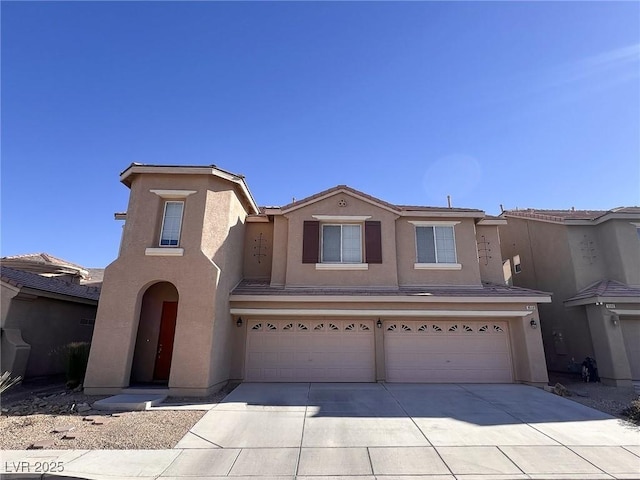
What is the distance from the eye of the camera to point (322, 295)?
11.6 metres

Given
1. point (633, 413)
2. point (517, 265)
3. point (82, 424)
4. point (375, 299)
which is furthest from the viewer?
point (517, 265)

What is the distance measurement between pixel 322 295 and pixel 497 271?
746 cm

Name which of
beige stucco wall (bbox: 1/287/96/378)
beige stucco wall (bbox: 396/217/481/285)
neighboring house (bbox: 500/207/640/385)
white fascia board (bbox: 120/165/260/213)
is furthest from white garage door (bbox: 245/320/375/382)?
neighboring house (bbox: 500/207/640/385)

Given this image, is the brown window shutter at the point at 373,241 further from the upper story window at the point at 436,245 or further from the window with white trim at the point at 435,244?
the window with white trim at the point at 435,244

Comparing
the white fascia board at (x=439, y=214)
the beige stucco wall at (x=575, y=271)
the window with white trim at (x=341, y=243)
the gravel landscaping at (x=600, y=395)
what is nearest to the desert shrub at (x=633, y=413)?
the gravel landscaping at (x=600, y=395)

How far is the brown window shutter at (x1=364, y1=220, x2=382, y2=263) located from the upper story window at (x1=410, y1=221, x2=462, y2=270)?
5.04ft

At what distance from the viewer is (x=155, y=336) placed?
1149cm

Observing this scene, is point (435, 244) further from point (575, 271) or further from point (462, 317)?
point (575, 271)

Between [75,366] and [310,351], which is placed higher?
[310,351]

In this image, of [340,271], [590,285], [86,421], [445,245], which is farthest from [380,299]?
[590,285]

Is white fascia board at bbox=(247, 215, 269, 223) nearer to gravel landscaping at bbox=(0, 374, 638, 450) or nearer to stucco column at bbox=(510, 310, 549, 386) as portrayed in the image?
gravel landscaping at bbox=(0, 374, 638, 450)

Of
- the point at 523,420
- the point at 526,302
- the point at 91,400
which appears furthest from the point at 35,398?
the point at 526,302

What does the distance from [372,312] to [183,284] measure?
619 cm

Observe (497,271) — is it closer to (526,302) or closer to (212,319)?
(526,302)
